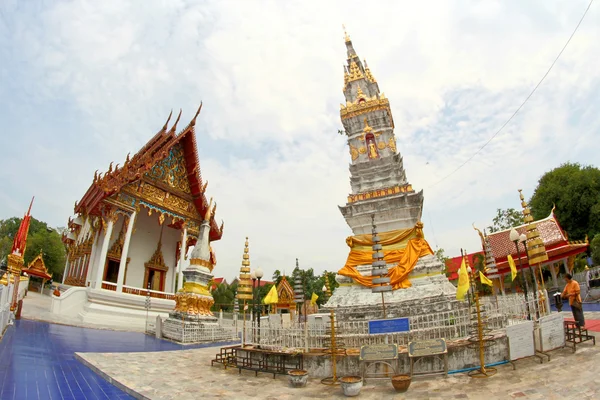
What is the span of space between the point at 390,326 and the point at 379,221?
7198mm

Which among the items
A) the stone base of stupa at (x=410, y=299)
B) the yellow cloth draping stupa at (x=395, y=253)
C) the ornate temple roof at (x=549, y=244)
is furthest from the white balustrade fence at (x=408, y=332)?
the ornate temple roof at (x=549, y=244)

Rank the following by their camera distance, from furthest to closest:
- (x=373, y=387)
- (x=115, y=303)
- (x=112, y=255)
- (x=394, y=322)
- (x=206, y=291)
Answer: (x=112, y=255) < (x=115, y=303) < (x=206, y=291) < (x=394, y=322) < (x=373, y=387)

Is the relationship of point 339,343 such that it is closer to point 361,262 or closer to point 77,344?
point 361,262

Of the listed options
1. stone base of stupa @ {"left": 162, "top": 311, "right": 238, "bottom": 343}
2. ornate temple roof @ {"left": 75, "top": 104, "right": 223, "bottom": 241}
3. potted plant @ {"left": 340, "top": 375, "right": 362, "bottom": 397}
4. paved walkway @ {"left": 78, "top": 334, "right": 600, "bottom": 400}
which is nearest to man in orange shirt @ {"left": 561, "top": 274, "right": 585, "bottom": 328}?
paved walkway @ {"left": 78, "top": 334, "right": 600, "bottom": 400}

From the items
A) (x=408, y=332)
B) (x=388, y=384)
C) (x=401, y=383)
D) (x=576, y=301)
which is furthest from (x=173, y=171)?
(x=576, y=301)

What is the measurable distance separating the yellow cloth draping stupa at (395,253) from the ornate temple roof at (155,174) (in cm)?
1199

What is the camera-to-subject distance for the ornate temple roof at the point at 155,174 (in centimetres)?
1709

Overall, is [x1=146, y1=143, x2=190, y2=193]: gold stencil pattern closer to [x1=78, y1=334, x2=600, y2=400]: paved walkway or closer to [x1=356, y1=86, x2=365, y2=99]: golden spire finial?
[x1=356, y1=86, x2=365, y2=99]: golden spire finial

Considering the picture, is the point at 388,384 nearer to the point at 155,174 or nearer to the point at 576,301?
the point at 576,301

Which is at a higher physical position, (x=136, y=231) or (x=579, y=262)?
(x=136, y=231)

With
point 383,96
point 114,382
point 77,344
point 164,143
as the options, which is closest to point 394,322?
point 114,382

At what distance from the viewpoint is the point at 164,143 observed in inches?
790

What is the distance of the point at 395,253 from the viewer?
A: 487 inches

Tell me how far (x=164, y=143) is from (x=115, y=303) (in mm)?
9260
